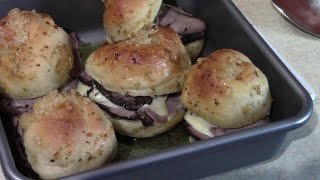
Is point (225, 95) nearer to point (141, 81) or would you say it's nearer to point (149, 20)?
point (141, 81)

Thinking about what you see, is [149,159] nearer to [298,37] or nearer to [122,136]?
[122,136]

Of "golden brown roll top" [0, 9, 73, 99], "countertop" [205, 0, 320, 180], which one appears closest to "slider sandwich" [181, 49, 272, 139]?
"countertop" [205, 0, 320, 180]

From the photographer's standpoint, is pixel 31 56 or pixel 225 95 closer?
pixel 225 95

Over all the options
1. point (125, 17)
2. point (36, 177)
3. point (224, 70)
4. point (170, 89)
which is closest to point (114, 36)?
point (125, 17)

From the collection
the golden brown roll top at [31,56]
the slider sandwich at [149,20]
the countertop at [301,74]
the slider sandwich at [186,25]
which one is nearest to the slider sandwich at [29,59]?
the golden brown roll top at [31,56]

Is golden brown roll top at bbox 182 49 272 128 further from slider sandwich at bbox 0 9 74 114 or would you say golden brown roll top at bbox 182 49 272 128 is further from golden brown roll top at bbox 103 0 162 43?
slider sandwich at bbox 0 9 74 114

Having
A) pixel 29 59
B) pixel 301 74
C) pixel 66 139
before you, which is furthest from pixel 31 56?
pixel 301 74
